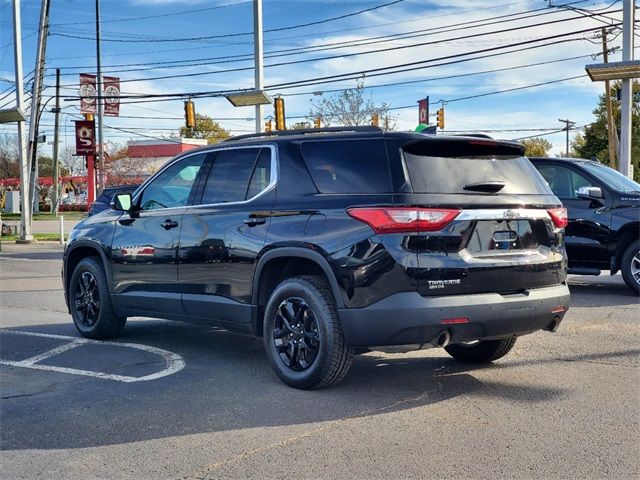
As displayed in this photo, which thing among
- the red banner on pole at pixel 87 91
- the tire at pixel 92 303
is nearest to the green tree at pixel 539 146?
the red banner on pole at pixel 87 91

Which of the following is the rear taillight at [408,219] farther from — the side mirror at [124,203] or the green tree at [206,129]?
the green tree at [206,129]

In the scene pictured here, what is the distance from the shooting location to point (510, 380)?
18.5 ft

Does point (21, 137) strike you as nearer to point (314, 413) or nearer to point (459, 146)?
point (459, 146)

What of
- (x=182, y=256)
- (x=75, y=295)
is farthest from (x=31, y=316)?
(x=182, y=256)

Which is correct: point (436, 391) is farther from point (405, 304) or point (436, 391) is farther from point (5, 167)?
point (5, 167)

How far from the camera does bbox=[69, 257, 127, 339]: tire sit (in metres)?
7.32

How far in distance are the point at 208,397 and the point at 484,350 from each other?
2400 mm

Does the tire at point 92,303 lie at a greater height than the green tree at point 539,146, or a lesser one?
lesser

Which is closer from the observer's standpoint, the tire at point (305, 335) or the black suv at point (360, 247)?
the black suv at point (360, 247)

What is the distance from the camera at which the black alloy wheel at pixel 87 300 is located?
7466 millimetres

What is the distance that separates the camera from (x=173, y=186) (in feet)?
22.4

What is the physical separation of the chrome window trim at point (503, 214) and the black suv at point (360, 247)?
0.04ft

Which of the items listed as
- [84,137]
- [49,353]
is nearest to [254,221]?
[49,353]

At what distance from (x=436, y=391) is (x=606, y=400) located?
3.89ft
